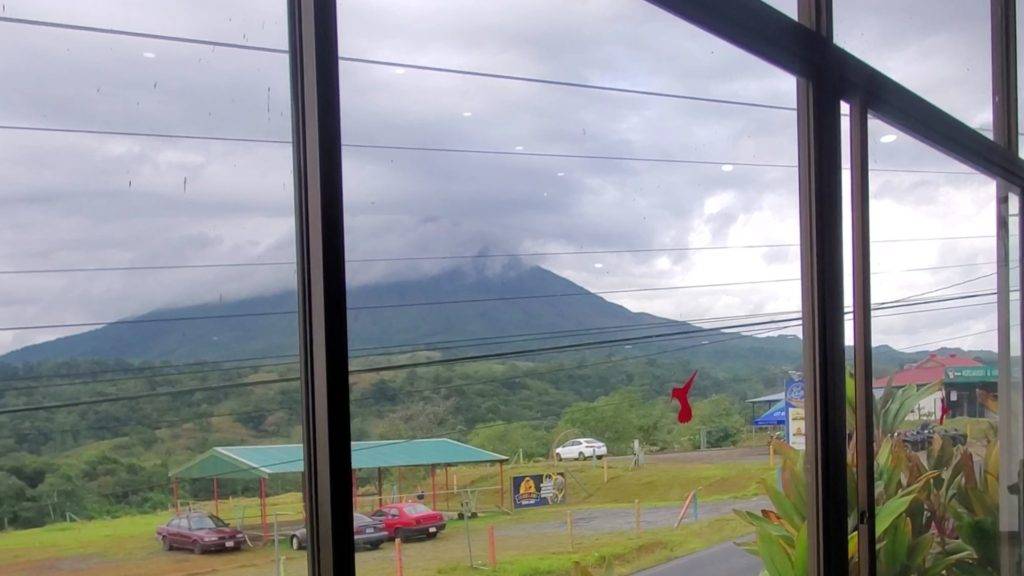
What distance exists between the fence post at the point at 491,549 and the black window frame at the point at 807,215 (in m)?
0.53

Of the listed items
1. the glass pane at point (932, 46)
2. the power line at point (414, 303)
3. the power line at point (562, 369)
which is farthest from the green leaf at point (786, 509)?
the glass pane at point (932, 46)

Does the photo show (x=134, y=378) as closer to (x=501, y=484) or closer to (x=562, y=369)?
(x=501, y=484)

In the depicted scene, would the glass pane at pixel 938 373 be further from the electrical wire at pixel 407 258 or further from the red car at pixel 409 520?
the red car at pixel 409 520

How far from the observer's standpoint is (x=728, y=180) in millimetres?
2447

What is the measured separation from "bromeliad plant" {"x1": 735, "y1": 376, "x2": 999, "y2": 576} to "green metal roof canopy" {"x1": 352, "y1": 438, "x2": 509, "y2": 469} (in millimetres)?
1217

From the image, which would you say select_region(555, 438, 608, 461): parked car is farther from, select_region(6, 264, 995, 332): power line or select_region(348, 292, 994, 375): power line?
select_region(6, 264, 995, 332): power line

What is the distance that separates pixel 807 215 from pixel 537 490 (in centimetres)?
123

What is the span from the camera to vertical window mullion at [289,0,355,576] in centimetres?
117

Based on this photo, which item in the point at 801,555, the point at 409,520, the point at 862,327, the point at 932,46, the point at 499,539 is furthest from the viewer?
the point at 932,46

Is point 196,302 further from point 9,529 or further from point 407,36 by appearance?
point 407,36

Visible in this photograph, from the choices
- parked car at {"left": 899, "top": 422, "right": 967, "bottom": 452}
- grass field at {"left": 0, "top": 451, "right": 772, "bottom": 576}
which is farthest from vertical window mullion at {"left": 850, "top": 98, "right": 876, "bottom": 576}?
parked car at {"left": 899, "top": 422, "right": 967, "bottom": 452}

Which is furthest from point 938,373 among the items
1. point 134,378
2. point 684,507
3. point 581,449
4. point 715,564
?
point 134,378

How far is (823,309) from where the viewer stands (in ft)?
8.08

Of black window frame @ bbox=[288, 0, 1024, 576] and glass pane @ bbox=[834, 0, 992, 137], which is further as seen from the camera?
glass pane @ bbox=[834, 0, 992, 137]
